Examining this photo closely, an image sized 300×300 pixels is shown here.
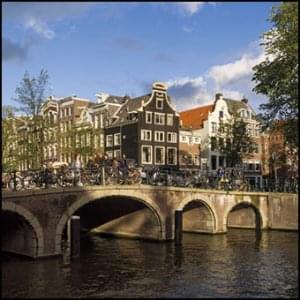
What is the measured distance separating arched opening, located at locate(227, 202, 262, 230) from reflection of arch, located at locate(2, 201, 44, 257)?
→ 1544 centimetres

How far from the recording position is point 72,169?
24.1 meters

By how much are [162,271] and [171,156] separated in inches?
1177

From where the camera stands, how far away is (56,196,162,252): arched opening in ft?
91.9

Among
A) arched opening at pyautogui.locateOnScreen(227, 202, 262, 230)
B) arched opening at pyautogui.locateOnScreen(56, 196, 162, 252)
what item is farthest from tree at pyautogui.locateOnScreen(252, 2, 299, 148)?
arched opening at pyautogui.locateOnScreen(227, 202, 262, 230)

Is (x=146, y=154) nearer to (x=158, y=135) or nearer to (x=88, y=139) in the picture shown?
(x=158, y=135)

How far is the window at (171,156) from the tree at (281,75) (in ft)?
84.3

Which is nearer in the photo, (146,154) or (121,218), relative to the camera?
(121,218)

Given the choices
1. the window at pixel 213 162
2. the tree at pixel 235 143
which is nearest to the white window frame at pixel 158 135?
the tree at pixel 235 143

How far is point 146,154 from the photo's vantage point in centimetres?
4669

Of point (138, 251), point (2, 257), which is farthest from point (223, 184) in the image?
point (2, 257)

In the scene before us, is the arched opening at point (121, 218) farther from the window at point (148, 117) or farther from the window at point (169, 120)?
the window at point (169, 120)

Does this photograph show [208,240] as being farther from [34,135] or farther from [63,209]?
[34,135]

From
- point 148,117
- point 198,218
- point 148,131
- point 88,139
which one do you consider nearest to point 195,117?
point 148,117

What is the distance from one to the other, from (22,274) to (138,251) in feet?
23.2
